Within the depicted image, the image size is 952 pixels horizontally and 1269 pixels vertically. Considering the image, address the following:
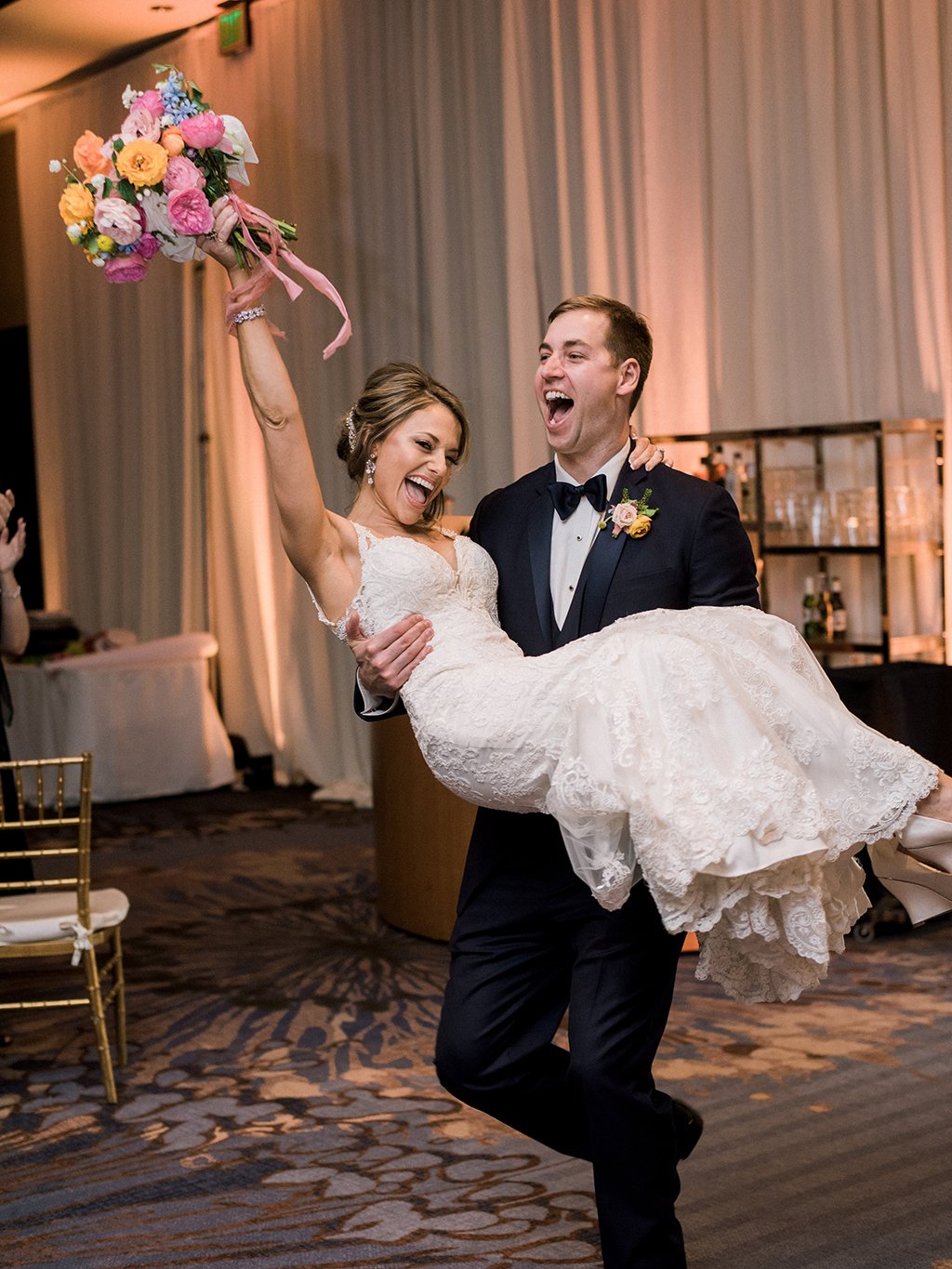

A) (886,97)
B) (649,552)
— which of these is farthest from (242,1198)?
(886,97)

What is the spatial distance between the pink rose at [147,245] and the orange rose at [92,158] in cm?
14

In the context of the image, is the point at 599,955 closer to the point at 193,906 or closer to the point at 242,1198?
the point at 242,1198

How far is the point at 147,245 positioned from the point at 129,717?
706 centimetres

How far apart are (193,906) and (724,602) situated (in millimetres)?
4301

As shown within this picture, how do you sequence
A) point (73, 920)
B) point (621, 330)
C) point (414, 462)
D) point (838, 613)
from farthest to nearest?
point (838, 613)
point (73, 920)
point (414, 462)
point (621, 330)

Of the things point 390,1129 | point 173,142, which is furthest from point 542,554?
point 390,1129

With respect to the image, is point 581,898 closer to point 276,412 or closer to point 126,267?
point 276,412

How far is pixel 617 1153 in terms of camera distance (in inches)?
105

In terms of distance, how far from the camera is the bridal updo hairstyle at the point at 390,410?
10.6 ft

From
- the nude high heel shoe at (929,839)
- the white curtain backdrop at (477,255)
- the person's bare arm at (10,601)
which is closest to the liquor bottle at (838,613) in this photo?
the white curtain backdrop at (477,255)

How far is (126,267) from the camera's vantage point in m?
2.88

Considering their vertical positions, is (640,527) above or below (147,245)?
below

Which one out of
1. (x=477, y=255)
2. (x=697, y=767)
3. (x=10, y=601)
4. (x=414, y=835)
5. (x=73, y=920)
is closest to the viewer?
(x=697, y=767)

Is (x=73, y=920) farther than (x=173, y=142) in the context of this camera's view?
Yes
